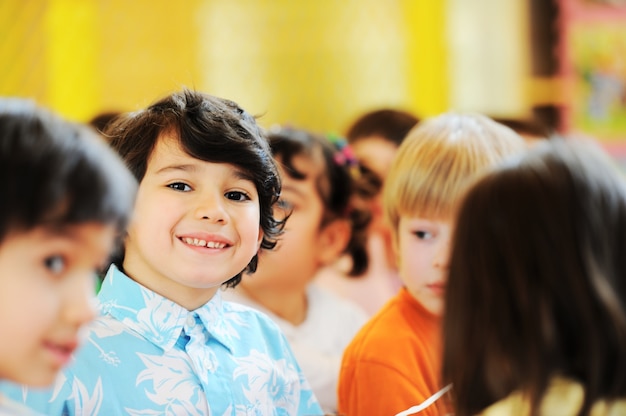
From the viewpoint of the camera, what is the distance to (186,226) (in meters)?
1.08

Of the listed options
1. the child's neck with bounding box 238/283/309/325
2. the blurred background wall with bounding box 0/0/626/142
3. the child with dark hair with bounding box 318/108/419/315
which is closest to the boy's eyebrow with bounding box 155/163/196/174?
the child's neck with bounding box 238/283/309/325

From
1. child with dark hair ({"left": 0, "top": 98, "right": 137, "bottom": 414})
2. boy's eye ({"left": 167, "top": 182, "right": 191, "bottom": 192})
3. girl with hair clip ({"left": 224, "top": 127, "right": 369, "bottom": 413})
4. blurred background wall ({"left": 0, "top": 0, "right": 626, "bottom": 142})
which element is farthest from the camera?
blurred background wall ({"left": 0, "top": 0, "right": 626, "bottom": 142})

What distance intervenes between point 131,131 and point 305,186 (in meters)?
0.71

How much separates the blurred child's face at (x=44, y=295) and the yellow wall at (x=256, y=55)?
219 centimetres

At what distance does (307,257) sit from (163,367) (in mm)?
802

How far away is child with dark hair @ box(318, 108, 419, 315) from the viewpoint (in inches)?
85.1

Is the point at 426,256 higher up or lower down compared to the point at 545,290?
lower down

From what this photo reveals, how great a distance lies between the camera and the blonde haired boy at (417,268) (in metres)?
1.26

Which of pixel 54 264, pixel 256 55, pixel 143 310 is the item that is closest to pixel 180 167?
pixel 143 310

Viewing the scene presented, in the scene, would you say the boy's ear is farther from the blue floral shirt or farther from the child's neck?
the blue floral shirt

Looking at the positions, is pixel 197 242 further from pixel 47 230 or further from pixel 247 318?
pixel 47 230

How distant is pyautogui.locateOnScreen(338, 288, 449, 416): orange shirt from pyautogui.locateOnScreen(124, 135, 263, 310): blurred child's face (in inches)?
11.3

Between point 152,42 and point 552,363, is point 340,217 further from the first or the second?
point 152,42

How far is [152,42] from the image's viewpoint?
3100mm
